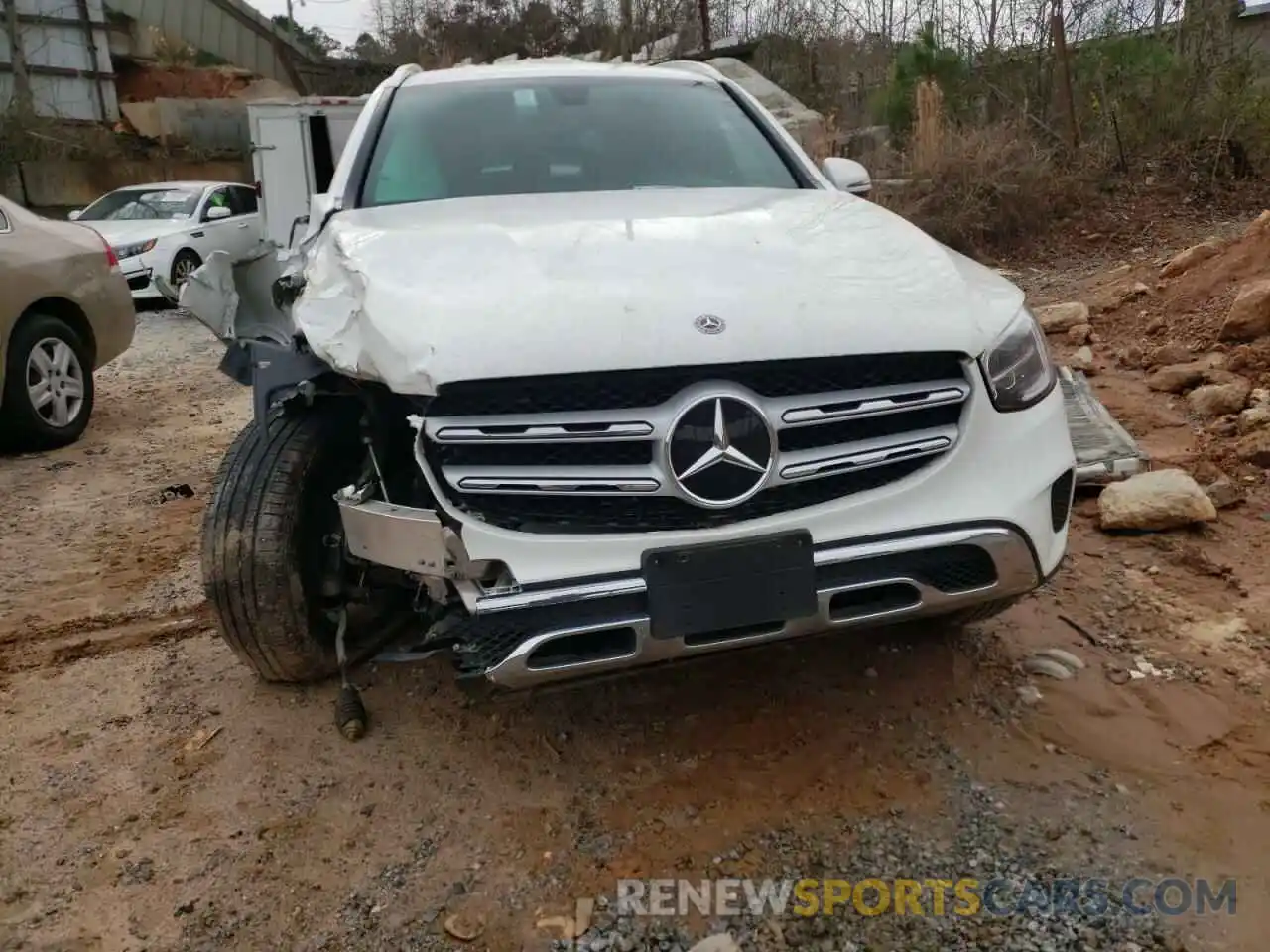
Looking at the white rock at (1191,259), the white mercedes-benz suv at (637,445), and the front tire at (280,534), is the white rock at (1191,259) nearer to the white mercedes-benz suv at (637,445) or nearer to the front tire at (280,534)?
the white mercedes-benz suv at (637,445)

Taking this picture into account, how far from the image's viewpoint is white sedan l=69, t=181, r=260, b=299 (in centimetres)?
1098

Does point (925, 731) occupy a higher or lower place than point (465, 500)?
lower

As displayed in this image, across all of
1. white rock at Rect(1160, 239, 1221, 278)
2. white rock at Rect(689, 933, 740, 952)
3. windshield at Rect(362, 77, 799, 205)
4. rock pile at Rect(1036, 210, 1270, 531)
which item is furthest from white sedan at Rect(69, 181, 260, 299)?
white rock at Rect(689, 933, 740, 952)

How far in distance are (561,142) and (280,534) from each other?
173 centimetres

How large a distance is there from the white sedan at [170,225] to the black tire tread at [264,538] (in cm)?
884

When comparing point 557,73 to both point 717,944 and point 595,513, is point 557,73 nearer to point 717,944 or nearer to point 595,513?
point 595,513

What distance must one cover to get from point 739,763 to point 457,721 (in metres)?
0.78

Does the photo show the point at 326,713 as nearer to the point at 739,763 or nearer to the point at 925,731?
the point at 739,763

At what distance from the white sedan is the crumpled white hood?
9.03m

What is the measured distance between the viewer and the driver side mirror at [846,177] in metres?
3.62

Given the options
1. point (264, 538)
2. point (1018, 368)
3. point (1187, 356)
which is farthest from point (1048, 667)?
point (1187, 356)

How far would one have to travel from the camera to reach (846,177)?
3641mm

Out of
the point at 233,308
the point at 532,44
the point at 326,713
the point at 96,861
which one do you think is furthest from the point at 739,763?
the point at 532,44

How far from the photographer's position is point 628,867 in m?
2.25
